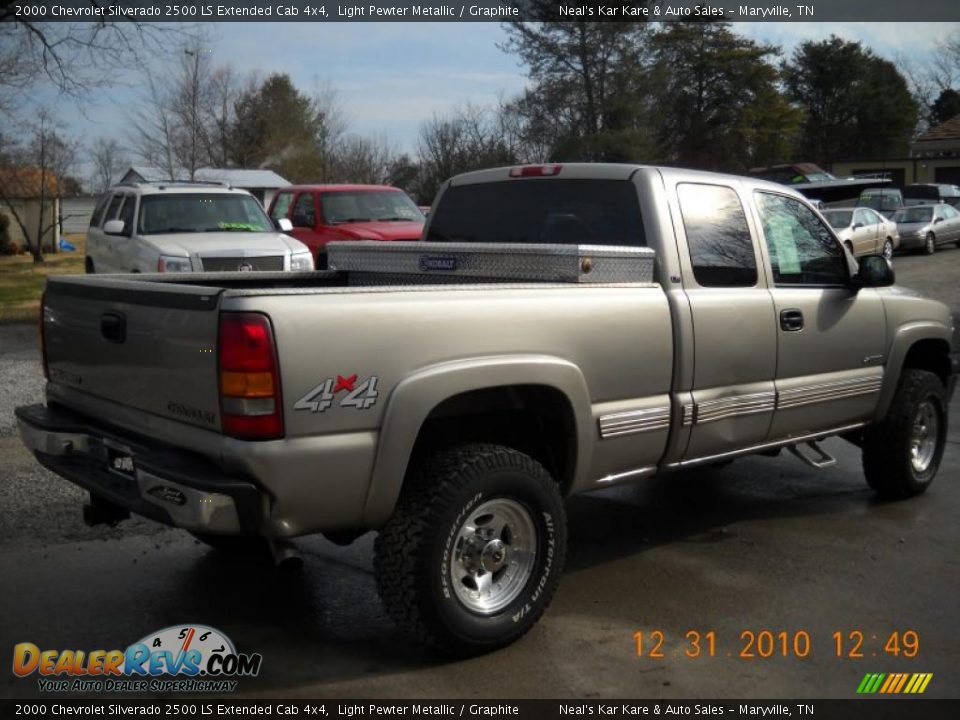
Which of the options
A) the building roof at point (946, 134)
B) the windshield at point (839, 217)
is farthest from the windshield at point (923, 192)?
the windshield at point (839, 217)

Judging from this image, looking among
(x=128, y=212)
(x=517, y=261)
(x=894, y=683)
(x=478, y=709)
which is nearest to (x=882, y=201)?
(x=128, y=212)

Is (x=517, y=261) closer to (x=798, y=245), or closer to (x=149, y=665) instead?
(x=798, y=245)

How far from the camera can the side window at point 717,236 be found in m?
5.00

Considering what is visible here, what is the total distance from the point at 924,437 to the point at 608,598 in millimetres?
3019

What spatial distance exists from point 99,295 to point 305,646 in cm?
169

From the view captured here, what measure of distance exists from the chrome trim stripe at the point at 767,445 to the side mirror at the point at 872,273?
848 mm

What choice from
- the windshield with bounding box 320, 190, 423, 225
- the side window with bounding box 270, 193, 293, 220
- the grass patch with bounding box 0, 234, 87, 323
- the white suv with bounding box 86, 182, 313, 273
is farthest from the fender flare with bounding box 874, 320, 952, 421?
the side window with bounding box 270, 193, 293, 220

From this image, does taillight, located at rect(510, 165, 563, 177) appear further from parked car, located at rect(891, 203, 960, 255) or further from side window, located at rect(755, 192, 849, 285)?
parked car, located at rect(891, 203, 960, 255)

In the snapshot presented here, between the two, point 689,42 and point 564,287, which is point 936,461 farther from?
point 689,42

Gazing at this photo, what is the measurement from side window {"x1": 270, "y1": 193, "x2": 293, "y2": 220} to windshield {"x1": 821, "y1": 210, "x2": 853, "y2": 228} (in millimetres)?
12424

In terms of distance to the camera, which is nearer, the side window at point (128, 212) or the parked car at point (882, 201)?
the side window at point (128, 212)

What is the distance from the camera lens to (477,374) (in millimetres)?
3893

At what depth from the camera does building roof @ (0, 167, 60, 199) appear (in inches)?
1293

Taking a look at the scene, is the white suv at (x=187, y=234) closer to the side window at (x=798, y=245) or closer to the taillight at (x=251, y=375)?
the side window at (x=798, y=245)
